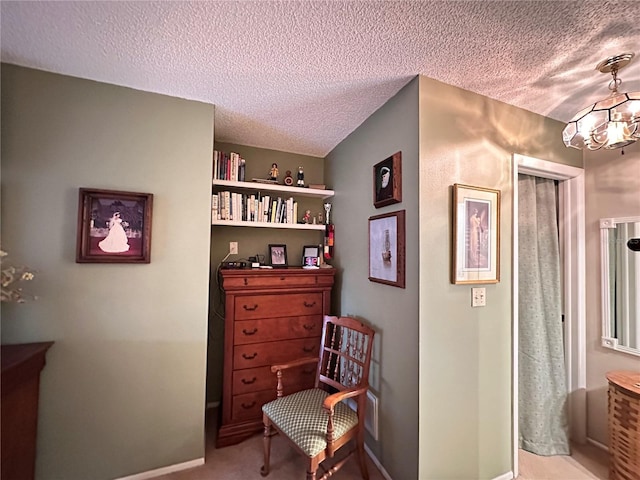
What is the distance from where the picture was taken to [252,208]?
2447mm

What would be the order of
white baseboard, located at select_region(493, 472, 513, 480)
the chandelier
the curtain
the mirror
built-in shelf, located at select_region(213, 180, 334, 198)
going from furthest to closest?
1. built-in shelf, located at select_region(213, 180, 334, 198)
2. the curtain
3. the mirror
4. white baseboard, located at select_region(493, 472, 513, 480)
5. the chandelier

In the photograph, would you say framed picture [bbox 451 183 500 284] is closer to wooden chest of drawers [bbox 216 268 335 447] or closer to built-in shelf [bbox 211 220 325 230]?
wooden chest of drawers [bbox 216 268 335 447]

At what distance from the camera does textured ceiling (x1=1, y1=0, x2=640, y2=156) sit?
1170 millimetres

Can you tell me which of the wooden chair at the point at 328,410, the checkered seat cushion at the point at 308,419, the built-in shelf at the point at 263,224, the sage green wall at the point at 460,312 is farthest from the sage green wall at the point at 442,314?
the built-in shelf at the point at 263,224

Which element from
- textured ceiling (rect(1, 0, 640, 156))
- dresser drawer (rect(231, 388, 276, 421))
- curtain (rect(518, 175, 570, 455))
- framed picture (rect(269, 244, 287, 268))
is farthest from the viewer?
Answer: framed picture (rect(269, 244, 287, 268))

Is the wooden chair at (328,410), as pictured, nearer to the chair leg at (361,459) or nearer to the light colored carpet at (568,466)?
the chair leg at (361,459)

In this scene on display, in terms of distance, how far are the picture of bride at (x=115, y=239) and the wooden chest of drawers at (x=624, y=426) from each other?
3.20 m

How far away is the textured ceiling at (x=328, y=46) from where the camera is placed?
3.84 ft

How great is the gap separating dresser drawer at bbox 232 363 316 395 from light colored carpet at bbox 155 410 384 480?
38cm

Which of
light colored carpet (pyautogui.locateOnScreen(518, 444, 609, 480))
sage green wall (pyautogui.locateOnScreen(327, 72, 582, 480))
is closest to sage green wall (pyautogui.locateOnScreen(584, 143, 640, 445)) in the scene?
light colored carpet (pyautogui.locateOnScreen(518, 444, 609, 480))

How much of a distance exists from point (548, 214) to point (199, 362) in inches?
113

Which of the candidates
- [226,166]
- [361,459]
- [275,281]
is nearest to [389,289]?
[275,281]

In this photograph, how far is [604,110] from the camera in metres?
1.35

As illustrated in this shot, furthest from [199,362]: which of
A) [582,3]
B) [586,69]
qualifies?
[586,69]
